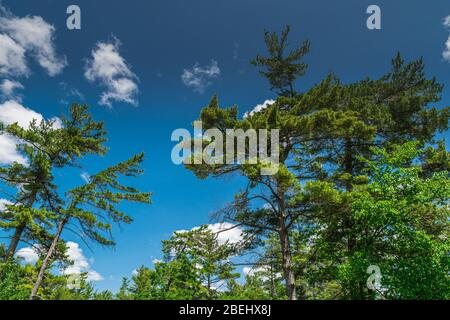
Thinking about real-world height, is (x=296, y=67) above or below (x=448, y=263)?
above

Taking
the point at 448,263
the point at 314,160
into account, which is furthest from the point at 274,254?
the point at 448,263

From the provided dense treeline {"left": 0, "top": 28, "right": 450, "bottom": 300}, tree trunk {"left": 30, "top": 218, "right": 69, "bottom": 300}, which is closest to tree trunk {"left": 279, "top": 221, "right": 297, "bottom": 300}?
dense treeline {"left": 0, "top": 28, "right": 450, "bottom": 300}

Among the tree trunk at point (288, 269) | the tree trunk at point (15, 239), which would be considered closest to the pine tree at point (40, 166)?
the tree trunk at point (15, 239)

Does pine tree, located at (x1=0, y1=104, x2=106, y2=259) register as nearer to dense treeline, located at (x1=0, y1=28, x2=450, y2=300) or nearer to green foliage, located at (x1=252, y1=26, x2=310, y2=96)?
dense treeline, located at (x1=0, y1=28, x2=450, y2=300)

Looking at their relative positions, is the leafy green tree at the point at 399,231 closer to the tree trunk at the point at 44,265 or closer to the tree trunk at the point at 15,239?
the tree trunk at the point at 44,265

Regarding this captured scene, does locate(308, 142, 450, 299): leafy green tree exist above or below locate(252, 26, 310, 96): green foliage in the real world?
below

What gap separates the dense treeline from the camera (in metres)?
9.70

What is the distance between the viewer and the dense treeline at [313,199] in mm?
9703

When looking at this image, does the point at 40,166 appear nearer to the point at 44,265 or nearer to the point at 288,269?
the point at 44,265

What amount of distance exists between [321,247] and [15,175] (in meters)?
16.5

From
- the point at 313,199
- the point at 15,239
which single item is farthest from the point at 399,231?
the point at 15,239

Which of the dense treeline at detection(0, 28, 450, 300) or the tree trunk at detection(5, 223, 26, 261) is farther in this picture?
the tree trunk at detection(5, 223, 26, 261)

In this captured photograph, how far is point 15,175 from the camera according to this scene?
53.2ft
